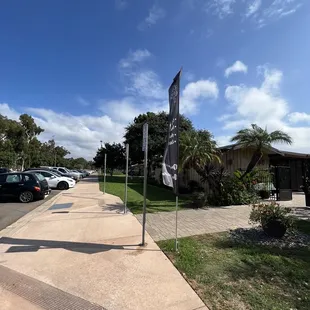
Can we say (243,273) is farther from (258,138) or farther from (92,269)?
(258,138)

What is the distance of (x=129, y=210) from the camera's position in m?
10.2

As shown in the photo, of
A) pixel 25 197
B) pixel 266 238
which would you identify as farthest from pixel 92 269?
pixel 25 197

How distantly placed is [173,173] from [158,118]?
97.2 feet

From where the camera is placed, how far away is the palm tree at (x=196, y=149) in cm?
1120

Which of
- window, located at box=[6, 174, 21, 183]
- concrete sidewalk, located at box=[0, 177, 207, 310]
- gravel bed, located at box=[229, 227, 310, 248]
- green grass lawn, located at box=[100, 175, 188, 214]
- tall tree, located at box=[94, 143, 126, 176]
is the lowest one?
concrete sidewalk, located at box=[0, 177, 207, 310]

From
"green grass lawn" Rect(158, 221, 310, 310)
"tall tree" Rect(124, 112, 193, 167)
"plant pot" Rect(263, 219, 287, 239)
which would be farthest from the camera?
"tall tree" Rect(124, 112, 193, 167)

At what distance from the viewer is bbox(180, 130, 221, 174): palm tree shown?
36.8ft

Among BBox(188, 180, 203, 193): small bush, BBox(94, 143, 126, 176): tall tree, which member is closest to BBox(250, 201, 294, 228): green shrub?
BBox(188, 180, 203, 193): small bush

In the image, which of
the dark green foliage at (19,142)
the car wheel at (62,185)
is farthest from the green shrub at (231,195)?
the dark green foliage at (19,142)

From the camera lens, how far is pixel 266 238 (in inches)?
243

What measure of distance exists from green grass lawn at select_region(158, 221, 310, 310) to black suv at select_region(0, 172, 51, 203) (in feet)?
31.4

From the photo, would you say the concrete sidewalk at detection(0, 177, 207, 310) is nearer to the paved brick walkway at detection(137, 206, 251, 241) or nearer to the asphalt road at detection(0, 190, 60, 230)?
the paved brick walkway at detection(137, 206, 251, 241)

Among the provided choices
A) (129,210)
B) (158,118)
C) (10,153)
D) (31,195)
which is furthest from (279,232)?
(10,153)

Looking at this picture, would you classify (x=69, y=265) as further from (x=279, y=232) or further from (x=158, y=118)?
(x=158, y=118)
